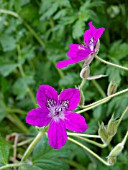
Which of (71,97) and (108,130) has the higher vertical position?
(71,97)

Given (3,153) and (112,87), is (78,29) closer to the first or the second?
(112,87)

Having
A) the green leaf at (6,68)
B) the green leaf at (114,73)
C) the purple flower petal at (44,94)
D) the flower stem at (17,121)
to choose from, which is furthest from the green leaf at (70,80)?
the purple flower petal at (44,94)

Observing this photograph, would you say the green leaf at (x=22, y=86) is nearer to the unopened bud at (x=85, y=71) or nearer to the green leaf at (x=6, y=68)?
the green leaf at (x=6, y=68)

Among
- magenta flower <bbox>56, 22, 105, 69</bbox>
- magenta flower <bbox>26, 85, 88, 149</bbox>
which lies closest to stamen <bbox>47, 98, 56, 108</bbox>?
magenta flower <bbox>26, 85, 88, 149</bbox>

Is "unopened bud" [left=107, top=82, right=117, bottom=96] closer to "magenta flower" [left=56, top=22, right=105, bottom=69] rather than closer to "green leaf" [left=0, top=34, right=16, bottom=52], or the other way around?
"magenta flower" [left=56, top=22, right=105, bottom=69]

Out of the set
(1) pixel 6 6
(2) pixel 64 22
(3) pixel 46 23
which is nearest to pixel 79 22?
(2) pixel 64 22

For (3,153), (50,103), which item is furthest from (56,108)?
(3,153)

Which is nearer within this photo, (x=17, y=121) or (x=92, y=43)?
(x=92, y=43)
